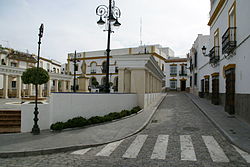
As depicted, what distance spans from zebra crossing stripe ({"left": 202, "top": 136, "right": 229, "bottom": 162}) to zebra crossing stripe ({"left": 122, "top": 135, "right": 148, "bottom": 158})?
2.16 meters

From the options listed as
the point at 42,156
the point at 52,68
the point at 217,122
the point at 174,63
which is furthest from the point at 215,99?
the point at 52,68

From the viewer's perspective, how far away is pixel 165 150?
5.97 meters

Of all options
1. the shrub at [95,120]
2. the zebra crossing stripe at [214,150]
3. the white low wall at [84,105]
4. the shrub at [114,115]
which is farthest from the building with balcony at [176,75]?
the zebra crossing stripe at [214,150]

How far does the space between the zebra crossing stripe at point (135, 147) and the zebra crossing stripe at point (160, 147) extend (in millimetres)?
511

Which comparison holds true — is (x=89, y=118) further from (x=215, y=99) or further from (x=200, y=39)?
(x=200, y=39)

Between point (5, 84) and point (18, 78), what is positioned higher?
point (18, 78)

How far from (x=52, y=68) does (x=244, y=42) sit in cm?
4639

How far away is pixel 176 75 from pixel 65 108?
3825cm

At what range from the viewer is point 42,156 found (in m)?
5.58

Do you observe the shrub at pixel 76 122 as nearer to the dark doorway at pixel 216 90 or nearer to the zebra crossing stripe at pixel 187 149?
the zebra crossing stripe at pixel 187 149

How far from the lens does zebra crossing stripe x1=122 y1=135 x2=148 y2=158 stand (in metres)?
5.59

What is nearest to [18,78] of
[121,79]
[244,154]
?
[121,79]

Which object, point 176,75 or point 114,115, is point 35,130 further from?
point 176,75

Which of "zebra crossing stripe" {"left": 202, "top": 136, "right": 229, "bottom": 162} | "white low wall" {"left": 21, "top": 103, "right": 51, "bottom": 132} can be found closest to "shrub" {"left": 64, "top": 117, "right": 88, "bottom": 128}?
"white low wall" {"left": 21, "top": 103, "right": 51, "bottom": 132}
